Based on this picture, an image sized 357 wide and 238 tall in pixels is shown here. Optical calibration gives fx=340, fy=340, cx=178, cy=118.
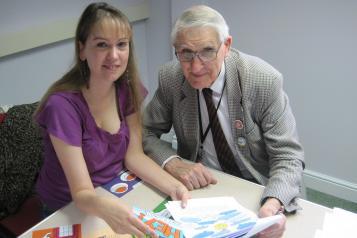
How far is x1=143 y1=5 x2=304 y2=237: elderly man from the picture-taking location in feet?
4.31

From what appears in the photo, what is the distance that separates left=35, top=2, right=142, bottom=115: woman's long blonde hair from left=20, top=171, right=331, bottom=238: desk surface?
1.34 feet

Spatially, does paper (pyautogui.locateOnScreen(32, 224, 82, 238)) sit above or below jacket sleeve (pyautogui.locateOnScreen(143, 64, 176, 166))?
below

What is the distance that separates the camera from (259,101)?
1.48 meters

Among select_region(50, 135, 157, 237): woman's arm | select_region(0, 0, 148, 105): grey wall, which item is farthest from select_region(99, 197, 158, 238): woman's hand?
select_region(0, 0, 148, 105): grey wall

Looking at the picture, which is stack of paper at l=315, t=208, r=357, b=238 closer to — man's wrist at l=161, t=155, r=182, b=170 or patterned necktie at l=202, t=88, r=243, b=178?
patterned necktie at l=202, t=88, r=243, b=178

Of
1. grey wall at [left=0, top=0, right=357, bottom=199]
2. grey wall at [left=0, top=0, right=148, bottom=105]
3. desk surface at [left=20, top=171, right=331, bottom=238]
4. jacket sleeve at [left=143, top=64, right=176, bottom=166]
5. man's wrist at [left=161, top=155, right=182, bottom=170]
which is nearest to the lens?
desk surface at [left=20, top=171, right=331, bottom=238]

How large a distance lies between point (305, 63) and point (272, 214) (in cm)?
155

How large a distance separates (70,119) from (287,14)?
1743 mm

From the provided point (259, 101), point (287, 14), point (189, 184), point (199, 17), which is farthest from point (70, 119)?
point (287, 14)

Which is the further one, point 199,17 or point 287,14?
point 287,14

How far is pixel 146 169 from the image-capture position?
143cm

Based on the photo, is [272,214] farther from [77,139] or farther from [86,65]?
[86,65]

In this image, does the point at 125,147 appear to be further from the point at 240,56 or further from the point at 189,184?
the point at 240,56

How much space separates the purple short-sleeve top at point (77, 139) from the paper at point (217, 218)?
1.18ft
